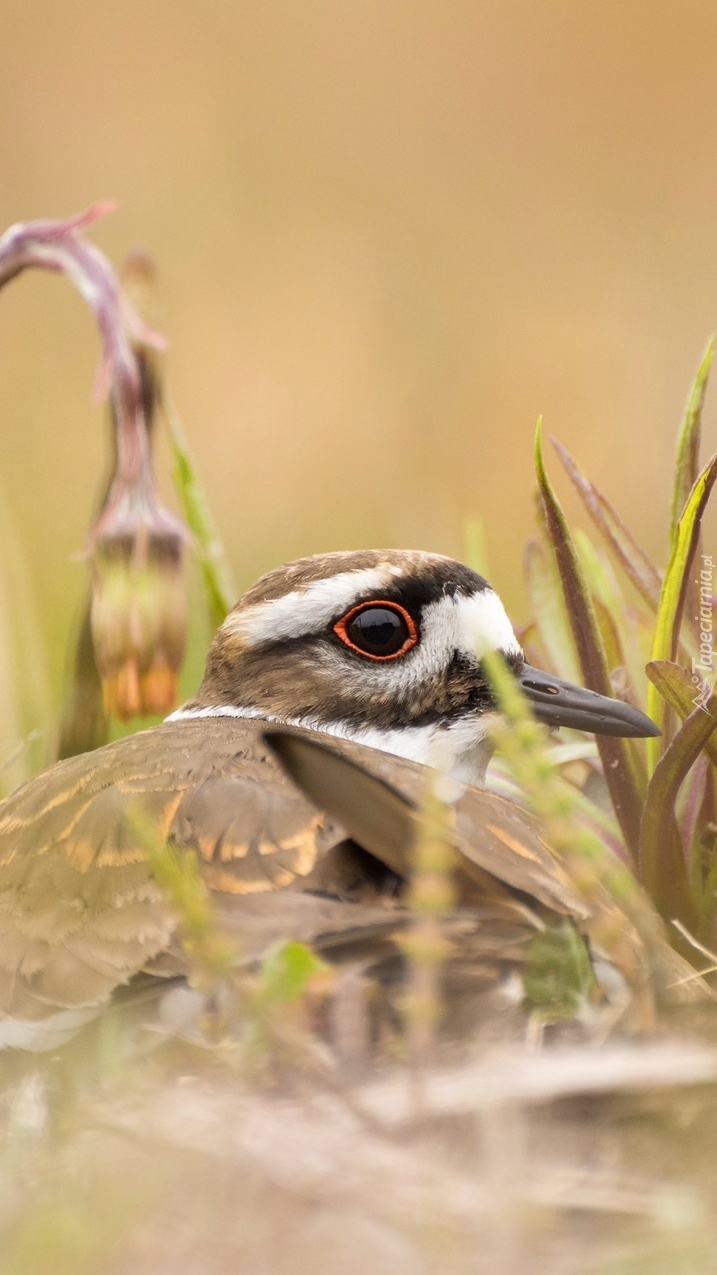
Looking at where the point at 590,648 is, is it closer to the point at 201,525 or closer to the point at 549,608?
the point at 549,608

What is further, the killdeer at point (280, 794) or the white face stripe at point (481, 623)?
the white face stripe at point (481, 623)

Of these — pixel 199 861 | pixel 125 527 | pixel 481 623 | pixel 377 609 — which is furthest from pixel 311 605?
pixel 199 861

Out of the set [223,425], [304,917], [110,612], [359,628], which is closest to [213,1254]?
[304,917]

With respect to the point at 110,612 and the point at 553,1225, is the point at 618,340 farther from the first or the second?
the point at 553,1225

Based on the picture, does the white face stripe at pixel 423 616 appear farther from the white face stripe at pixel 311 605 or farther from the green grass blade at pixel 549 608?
the green grass blade at pixel 549 608

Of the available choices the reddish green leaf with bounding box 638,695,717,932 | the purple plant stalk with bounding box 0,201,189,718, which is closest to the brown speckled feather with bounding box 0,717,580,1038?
the reddish green leaf with bounding box 638,695,717,932

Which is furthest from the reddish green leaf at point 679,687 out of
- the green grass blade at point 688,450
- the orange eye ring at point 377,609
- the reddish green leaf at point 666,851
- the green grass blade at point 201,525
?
the green grass blade at point 201,525

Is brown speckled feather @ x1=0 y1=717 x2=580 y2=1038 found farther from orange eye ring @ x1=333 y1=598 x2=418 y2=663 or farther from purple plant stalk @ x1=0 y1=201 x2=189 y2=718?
purple plant stalk @ x1=0 y1=201 x2=189 y2=718
